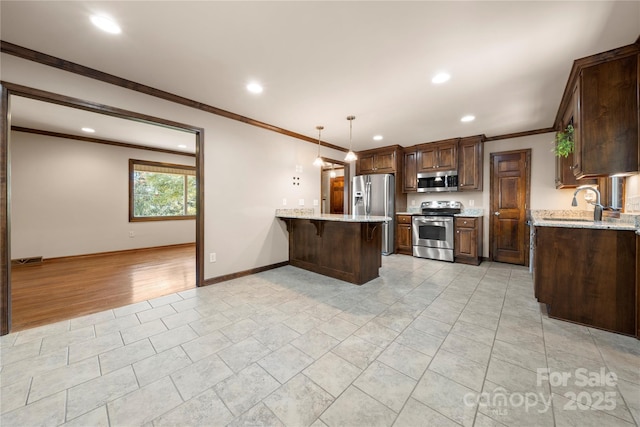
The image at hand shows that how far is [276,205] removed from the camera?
13.9 feet

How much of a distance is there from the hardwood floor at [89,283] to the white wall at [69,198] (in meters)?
0.38

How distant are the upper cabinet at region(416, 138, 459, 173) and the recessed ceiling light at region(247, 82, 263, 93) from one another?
3.80 m

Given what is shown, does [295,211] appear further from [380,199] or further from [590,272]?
[590,272]

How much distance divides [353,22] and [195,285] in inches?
137

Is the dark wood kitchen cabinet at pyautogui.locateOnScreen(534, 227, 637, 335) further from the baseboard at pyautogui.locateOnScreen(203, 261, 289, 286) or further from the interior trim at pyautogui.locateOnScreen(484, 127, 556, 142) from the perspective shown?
the baseboard at pyautogui.locateOnScreen(203, 261, 289, 286)

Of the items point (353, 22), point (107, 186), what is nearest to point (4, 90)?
point (353, 22)

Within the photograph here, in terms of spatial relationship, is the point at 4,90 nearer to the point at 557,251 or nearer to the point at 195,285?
the point at 195,285

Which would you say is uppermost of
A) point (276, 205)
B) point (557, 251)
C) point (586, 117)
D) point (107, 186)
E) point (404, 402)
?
point (586, 117)

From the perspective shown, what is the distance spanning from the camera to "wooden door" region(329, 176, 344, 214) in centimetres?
859

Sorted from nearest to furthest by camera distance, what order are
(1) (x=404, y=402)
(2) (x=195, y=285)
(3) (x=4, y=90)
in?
(1) (x=404, y=402) → (3) (x=4, y=90) → (2) (x=195, y=285)

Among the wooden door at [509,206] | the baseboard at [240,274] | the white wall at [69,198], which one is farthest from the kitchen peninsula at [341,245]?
the white wall at [69,198]

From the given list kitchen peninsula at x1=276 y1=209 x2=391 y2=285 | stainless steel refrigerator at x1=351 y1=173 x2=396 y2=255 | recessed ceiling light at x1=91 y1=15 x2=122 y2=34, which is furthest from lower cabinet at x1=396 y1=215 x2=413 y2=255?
recessed ceiling light at x1=91 y1=15 x2=122 y2=34

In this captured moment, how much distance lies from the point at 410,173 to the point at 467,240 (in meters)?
1.86

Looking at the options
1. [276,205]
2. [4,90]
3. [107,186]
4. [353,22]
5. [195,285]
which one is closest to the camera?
[353,22]
